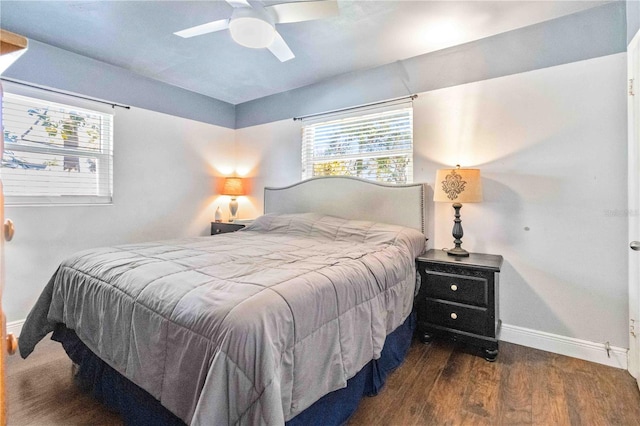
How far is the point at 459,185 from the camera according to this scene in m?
2.39

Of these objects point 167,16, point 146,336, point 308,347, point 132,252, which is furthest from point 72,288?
point 167,16

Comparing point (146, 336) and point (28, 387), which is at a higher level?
point (146, 336)

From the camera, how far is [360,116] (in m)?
3.33

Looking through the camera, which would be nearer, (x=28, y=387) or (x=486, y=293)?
(x=28, y=387)

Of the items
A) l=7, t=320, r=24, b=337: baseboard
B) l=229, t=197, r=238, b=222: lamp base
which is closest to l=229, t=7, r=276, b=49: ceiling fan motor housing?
l=229, t=197, r=238, b=222: lamp base

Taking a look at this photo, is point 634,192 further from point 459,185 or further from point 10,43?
point 10,43

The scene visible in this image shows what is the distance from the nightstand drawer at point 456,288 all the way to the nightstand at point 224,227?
231 centimetres

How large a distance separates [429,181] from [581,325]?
5.17ft

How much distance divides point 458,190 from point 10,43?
8.13 ft

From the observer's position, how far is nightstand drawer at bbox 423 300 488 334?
218cm

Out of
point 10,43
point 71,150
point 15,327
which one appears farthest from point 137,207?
point 10,43

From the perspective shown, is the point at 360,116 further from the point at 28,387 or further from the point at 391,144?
the point at 28,387

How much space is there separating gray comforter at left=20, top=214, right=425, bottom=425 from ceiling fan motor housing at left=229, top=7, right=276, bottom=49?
4.72 feet

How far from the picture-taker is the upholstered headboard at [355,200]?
285 centimetres
